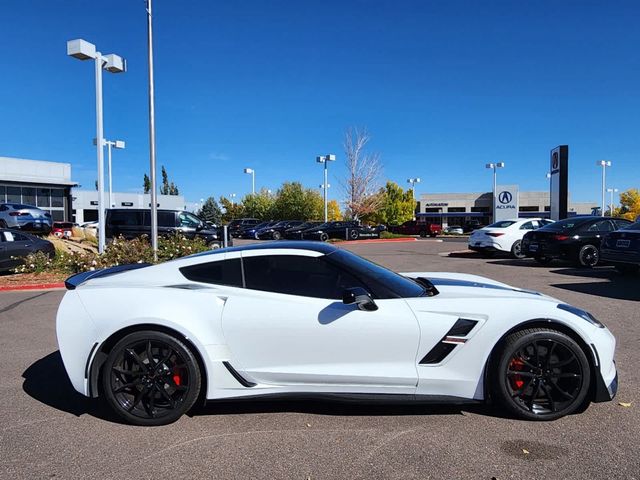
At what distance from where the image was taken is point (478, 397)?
129 inches

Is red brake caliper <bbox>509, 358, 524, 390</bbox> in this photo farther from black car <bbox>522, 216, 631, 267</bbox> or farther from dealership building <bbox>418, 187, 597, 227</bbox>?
dealership building <bbox>418, 187, 597, 227</bbox>

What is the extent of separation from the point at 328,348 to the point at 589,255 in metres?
11.7

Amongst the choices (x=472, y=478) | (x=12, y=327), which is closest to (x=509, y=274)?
(x=472, y=478)

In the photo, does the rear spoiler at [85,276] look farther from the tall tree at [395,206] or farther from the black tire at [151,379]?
the tall tree at [395,206]

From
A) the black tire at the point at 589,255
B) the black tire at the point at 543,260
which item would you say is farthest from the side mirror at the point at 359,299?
the black tire at the point at 543,260

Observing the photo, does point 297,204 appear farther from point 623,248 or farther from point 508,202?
point 623,248

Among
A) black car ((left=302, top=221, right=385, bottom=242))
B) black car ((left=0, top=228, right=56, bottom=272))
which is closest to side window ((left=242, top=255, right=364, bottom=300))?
black car ((left=0, top=228, right=56, bottom=272))

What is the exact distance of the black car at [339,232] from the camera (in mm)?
27891

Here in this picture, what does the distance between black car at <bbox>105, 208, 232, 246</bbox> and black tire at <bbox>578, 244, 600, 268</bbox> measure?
12138 mm

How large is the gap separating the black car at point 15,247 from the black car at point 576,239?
14014mm

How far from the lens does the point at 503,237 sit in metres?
15.6

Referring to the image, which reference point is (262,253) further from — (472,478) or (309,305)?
(472,478)

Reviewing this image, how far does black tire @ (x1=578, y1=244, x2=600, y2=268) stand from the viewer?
1237 cm

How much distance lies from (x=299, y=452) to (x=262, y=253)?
4.87ft
